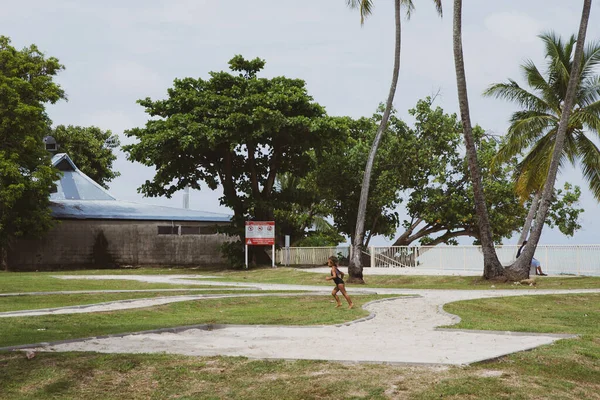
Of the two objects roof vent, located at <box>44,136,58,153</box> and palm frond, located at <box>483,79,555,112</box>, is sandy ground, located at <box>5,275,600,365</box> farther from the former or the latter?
roof vent, located at <box>44,136,58,153</box>

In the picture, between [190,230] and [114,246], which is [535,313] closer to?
[190,230]

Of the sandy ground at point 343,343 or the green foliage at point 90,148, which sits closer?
the sandy ground at point 343,343

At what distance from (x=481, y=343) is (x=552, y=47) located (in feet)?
75.1

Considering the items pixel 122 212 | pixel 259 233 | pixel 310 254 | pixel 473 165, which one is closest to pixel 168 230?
pixel 122 212

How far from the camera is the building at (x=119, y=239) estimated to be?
44.6 meters

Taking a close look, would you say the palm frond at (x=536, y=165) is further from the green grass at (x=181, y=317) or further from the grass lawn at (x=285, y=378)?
the grass lawn at (x=285, y=378)

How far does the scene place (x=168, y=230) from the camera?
46.8 m

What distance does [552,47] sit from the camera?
30.6 m

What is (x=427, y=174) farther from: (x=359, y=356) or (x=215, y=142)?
(x=359, y=356)

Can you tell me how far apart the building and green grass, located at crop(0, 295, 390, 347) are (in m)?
25.7

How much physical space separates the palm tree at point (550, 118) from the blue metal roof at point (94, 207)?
2188 centimetres

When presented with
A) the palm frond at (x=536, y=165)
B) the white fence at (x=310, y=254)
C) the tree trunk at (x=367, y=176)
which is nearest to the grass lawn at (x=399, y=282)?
the tree trunk at (x=367, y=176)

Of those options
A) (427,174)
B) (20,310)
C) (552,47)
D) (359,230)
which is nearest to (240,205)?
(427,174)

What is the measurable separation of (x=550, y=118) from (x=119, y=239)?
2697 centimetres
